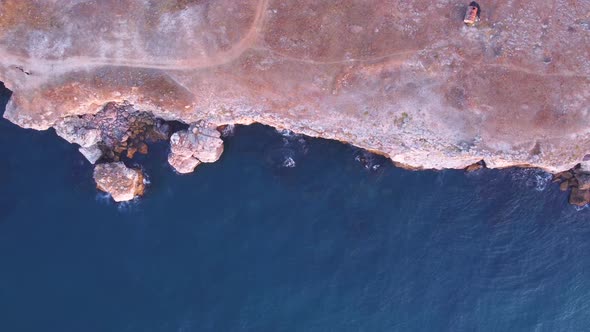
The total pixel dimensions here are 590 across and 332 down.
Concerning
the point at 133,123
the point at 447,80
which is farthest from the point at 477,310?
the point at 133,123

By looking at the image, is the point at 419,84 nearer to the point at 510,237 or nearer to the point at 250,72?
the point at 250,72

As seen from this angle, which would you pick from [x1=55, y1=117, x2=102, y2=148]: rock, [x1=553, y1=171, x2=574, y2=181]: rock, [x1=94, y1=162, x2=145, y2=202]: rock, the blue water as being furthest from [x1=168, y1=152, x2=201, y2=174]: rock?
[x1=553, y1=171, x2=574, y2=181]: rock

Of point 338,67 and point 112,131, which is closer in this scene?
point 338,67

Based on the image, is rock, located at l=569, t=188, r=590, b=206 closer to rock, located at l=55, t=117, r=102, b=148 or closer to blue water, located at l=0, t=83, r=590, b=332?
blue water, located at l=0, t=83, r=590, b=332

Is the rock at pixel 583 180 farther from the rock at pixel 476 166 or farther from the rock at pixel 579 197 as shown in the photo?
the rock at pixel 476 166

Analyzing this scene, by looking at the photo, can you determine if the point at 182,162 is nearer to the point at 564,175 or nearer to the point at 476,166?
the point at 476,166

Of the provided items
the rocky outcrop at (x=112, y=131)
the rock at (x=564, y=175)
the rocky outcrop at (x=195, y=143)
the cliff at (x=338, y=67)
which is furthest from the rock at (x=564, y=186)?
the rocky outcrop at (x=112, y=131)

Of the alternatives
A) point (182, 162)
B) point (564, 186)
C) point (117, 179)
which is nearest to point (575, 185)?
point (564, 186)
